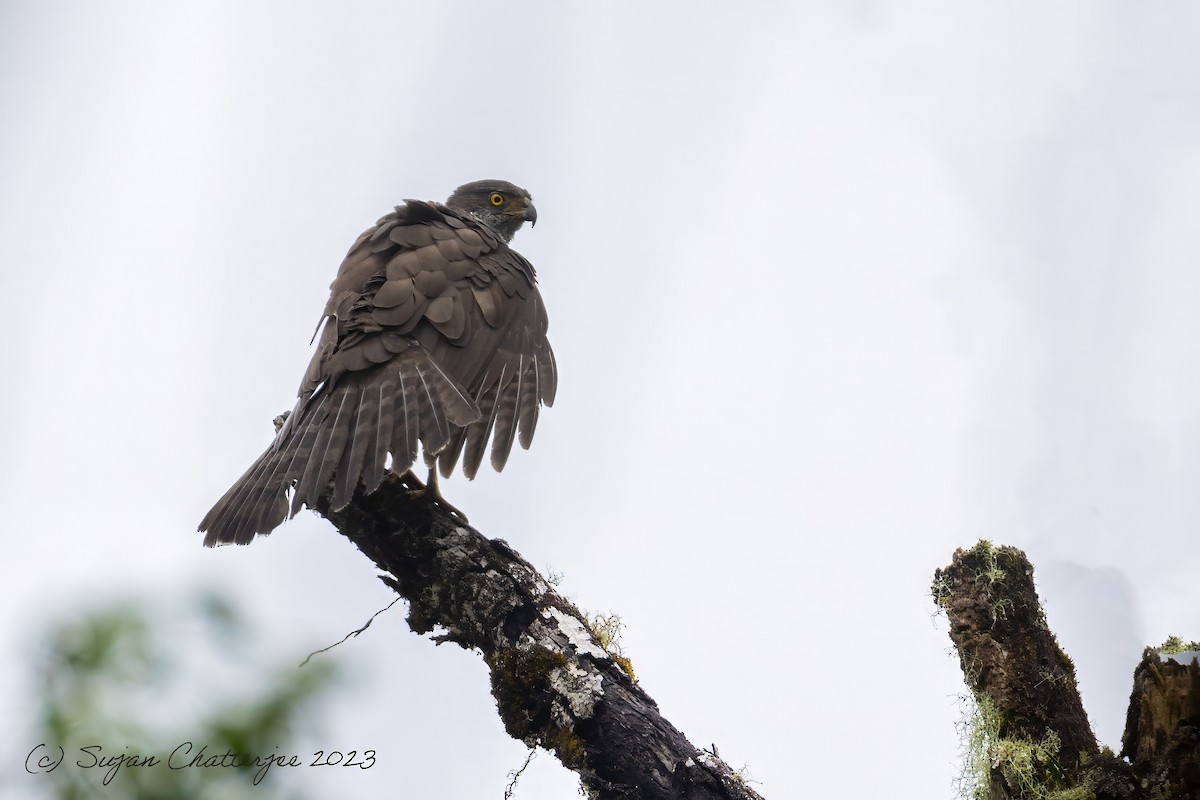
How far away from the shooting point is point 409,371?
4465mm

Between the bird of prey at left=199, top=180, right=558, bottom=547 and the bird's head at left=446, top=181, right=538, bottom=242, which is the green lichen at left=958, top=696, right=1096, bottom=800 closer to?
the bird of prey at left=199, top=180, right=558, bottom=547

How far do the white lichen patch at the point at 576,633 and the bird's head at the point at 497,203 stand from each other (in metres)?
4.50

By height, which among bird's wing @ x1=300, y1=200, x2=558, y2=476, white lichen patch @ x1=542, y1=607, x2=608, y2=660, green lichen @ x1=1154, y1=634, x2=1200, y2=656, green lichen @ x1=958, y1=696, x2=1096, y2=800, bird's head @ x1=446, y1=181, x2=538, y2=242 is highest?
bird's head @ x1=446, y1=181, x2=538, y2=242

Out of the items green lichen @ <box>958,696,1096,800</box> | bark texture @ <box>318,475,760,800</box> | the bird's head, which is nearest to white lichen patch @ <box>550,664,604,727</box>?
bark texture @ <box>318,475,760,800</box>

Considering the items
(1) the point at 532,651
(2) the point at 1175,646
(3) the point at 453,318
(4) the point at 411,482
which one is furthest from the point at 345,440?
(2) the point at 1175,646

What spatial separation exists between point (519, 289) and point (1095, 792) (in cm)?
341

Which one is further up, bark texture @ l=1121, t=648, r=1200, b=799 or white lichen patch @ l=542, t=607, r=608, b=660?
bark texture @ l=1121, t=648, r=1200, b=799

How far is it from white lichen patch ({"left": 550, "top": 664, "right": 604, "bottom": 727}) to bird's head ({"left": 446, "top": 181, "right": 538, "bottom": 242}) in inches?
187

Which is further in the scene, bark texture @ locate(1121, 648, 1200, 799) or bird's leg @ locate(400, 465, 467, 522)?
bird's leg @ locate(400, 465, 467, 522)

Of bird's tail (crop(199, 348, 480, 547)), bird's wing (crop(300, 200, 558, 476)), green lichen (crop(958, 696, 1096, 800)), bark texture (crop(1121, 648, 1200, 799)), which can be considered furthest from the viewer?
bird's wing (crop(300, 200, 558, 476))

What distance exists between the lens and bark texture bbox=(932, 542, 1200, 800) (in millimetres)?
2771

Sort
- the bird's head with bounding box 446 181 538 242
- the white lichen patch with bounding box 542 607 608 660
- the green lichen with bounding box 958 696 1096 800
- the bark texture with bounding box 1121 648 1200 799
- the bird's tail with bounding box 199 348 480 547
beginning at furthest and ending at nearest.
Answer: the bird's head with bounding box 446 181 538 242, the bird's tail with bounding box 199 348 480 547, the white lichen patch with bounding box 542 607 608 660, the green lichen with bounding box 958 696 1096 800, the bark texture with bounding box 1121 648 1200 799

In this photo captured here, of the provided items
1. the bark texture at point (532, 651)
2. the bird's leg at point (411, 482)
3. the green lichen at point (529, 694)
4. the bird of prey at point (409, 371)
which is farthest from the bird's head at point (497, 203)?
the green lichen at point (529, 694)

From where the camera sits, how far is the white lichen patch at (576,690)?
3.26 m
